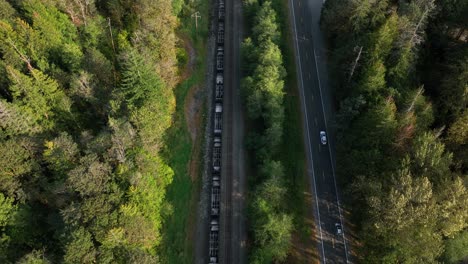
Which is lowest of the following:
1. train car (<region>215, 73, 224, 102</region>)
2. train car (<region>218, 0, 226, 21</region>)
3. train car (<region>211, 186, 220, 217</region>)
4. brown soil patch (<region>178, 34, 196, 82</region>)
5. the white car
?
train car (<region>211, 186, 220, 217</region>)

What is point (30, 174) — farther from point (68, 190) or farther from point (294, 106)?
point (294, 106)

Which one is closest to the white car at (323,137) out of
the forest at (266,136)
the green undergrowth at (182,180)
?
the forest at (266,136)

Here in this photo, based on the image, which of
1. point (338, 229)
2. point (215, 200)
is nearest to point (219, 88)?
point (215, 200)

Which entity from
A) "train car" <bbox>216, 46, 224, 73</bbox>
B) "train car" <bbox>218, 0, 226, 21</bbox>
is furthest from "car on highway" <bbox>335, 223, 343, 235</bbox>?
"train car" <bbox>218, 0, 226, 21</bbox>

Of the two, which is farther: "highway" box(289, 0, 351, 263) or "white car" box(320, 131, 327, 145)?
"white car" box(320, 131, 327, 145)

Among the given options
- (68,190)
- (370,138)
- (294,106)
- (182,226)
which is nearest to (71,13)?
(68,190)

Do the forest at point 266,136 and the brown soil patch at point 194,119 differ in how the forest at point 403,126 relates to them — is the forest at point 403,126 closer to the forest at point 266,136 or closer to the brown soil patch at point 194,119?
the forest at point 266,136

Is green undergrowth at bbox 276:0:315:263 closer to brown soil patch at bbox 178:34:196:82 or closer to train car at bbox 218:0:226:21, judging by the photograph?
train car at bbox 218:0:226:21
